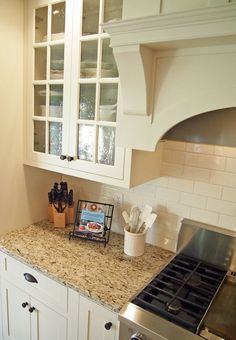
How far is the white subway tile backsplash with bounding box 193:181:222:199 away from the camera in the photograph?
1.41m

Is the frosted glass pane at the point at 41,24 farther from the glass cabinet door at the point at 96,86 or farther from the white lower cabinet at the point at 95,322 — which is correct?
the white lower cabinet at the point at 95,322

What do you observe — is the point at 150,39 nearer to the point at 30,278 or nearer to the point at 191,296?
the point at 191,296

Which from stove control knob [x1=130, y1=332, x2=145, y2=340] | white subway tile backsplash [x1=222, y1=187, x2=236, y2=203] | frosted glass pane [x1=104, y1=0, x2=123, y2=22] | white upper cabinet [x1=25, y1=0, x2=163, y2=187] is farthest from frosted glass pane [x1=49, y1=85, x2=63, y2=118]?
stove control knob [x1=130, y1=332, x2=145, y2=340]

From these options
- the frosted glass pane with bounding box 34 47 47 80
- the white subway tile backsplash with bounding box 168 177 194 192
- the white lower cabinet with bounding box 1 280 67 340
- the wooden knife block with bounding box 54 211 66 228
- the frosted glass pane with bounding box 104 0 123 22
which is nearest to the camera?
the frosted glass pane with bounding box 104 0 123 22

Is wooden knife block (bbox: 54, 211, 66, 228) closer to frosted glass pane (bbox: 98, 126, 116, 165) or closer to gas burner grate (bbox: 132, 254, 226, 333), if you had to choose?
frosted glass pane (bbox: 98, 126, 116, 165)

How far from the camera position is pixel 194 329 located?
101 centimetres

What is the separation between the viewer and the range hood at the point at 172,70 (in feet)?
3.00

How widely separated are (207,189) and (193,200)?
10 cm

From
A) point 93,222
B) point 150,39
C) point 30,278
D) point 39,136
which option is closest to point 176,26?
point 150,39

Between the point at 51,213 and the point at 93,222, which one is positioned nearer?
the point at 93,222

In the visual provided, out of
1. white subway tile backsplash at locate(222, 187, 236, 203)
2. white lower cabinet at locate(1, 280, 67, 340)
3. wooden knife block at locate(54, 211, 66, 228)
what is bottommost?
white lower cabinet at locate(1, 280, 67, 340)

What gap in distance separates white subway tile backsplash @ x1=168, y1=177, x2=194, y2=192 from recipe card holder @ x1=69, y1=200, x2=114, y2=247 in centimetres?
42

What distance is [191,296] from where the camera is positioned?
1229mm

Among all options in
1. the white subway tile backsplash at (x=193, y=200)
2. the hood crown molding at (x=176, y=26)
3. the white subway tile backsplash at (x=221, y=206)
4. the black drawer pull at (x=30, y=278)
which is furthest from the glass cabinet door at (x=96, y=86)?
the black drawer pull at (x=30, y=278)
